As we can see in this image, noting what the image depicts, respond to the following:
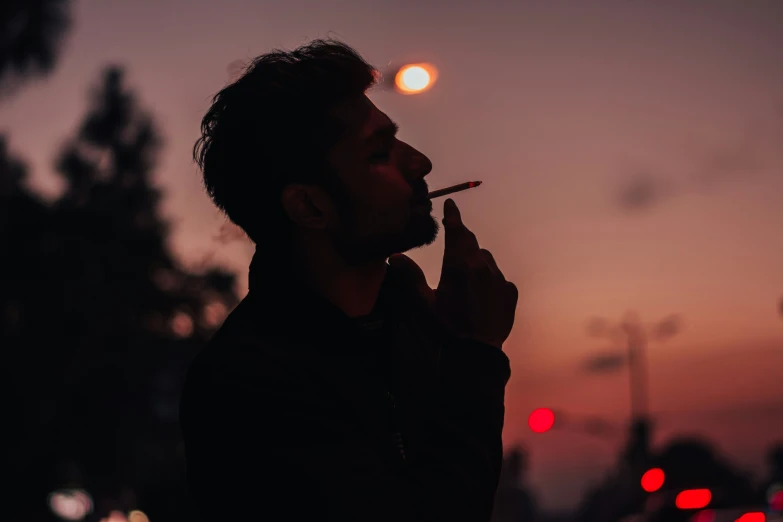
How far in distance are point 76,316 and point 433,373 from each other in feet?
112

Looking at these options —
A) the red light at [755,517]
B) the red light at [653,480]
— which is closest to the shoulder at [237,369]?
the red light at [755,517]

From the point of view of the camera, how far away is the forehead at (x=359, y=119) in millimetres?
2742

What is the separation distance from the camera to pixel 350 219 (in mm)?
2695

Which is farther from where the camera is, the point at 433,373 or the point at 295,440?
the point at 433,373

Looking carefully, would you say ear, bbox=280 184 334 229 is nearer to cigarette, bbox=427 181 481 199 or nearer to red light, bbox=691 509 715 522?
cigarette, bbox=427 181 481 199

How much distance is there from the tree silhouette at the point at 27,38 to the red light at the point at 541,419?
12947 millimetres

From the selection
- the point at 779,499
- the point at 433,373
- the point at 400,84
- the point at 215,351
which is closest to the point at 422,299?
the point at 433,373

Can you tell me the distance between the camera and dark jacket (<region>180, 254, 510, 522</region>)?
2.24 m

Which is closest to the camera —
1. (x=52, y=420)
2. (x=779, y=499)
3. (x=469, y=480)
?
(x=469, y=480)

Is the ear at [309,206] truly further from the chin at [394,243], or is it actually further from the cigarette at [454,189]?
the cigarette at [454,189]

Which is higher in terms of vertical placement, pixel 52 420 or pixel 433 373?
pixel 52 420

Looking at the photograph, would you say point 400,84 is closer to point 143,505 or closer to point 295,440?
point 295,440

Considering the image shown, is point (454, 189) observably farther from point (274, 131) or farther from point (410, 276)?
point (274, 131)

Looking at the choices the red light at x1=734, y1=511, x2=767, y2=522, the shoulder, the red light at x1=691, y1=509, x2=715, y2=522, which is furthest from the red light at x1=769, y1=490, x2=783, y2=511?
the shoulder
